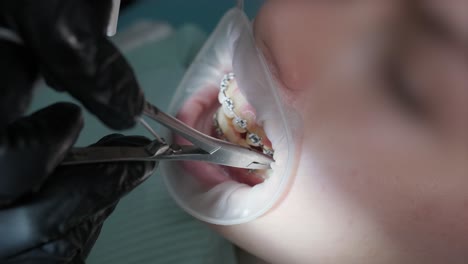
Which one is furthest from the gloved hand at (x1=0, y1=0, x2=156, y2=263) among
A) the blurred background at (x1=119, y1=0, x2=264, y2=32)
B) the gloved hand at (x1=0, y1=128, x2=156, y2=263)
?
the blurred background at (x1=119, y1=0, x2=264, y2=32)

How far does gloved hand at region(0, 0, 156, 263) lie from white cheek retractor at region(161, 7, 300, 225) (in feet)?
0.52

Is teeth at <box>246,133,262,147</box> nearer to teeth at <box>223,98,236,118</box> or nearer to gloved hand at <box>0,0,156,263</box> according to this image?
teeth at <box>223,98,236,118</box>

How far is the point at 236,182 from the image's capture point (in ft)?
2.25

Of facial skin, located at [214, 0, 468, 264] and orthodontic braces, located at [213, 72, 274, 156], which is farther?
orthodontic braces, located at [213, 72, 274, 156]

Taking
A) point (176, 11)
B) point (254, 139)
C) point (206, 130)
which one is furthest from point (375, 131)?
point (176, 11)

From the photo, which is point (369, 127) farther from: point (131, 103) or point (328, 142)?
point (131, 103)

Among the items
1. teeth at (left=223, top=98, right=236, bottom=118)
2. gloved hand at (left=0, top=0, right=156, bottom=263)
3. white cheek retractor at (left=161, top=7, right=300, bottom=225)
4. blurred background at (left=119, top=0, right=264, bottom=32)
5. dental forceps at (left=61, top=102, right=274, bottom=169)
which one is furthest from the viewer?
blurred background at (left=119, top=0, right=264, bottom=32)

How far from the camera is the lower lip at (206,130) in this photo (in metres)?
0.71

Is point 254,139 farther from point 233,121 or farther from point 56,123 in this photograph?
point 56,123

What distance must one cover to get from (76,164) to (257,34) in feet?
1.00

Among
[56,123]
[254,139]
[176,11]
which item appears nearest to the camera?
[56,123]

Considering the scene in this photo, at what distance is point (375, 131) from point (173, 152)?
23 centimetres

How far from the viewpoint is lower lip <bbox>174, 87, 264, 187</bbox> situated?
71 cm

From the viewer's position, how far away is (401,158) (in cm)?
52
